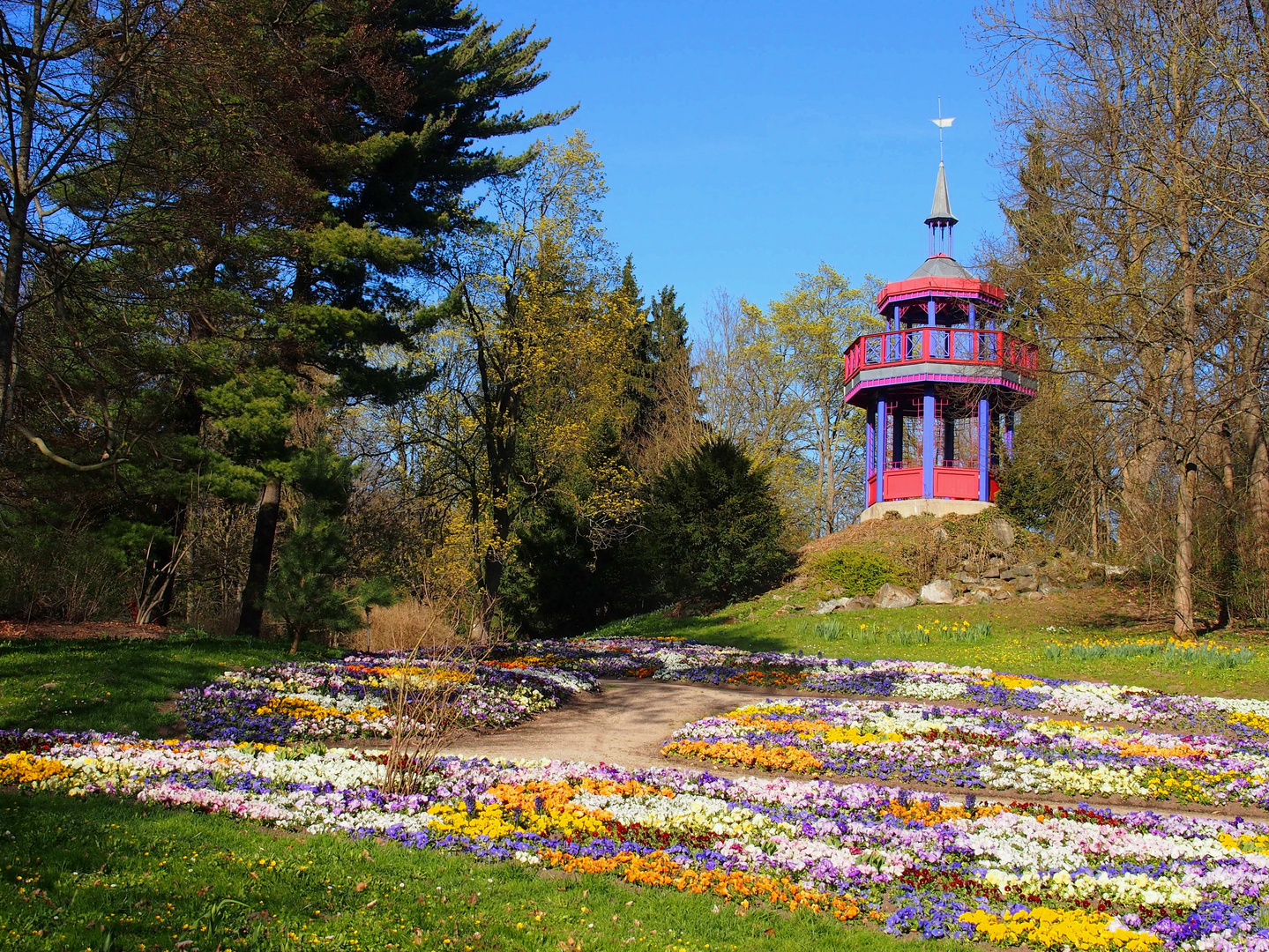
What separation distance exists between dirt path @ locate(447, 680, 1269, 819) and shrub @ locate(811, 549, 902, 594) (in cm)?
1054

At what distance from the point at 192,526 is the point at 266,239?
335 inches

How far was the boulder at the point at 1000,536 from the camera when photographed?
2723cm

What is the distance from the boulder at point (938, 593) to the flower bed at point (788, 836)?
1714 cm

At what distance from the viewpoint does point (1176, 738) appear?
1198cm

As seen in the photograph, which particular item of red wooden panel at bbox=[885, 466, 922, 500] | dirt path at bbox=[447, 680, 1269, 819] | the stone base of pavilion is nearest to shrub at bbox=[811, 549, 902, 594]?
the stone base of pavilion

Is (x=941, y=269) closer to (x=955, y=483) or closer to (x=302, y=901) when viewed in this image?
(x=955, y=483)

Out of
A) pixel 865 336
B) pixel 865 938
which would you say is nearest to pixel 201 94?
pixel 865 938

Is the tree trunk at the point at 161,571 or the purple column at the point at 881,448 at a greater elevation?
the purple column at the point at 881,448

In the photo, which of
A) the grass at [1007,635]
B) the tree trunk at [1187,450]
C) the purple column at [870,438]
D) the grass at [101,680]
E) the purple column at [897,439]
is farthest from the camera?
the purple column at [897,439]

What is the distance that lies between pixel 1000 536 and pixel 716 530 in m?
8.20

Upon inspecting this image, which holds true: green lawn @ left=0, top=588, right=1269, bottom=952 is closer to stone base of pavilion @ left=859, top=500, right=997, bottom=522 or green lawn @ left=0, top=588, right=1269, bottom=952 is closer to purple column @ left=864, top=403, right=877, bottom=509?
stone base of pavilion @ left=859, top=500, right=997, bottom=522

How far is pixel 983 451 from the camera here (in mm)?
29469

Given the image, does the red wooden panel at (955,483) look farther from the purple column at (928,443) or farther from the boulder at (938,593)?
the boulder at (938,593)

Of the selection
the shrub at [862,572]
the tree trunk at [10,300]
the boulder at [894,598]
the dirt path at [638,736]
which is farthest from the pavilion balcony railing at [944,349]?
the tree trunk at [10,300]
